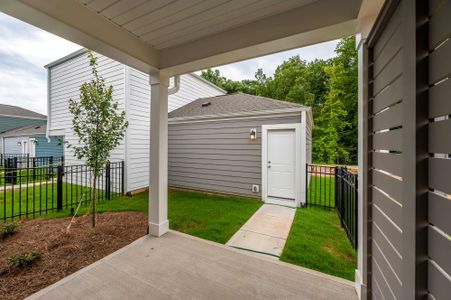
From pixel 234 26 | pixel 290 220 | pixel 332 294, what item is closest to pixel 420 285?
pixel 332 294

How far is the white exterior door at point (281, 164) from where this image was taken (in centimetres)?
523

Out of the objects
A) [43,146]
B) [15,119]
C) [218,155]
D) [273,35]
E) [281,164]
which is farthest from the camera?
[15,119]

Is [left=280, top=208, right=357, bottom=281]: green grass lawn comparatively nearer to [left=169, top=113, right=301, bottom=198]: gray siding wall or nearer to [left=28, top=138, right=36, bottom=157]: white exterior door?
[left=169, top=113, right=301, bottom=198]: gray siding wall

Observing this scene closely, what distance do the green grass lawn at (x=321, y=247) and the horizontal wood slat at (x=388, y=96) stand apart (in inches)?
83.1

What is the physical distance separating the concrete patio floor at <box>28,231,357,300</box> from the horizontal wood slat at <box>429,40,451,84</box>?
2.20m

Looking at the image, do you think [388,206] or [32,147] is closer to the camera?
[388,206]

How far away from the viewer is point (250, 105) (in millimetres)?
6227

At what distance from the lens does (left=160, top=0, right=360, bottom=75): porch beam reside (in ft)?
6.19

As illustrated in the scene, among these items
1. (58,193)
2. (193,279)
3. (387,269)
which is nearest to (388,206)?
(387,269)

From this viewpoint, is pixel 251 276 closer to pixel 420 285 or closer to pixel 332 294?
pixel 332 294

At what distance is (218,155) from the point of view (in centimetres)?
635

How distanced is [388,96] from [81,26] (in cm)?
285

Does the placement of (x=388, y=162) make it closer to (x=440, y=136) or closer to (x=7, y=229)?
(x=440, y=136)

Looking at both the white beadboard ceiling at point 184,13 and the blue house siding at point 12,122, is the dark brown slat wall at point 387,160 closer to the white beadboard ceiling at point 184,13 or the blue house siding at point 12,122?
the white beadboard ceiling at point 184,13
